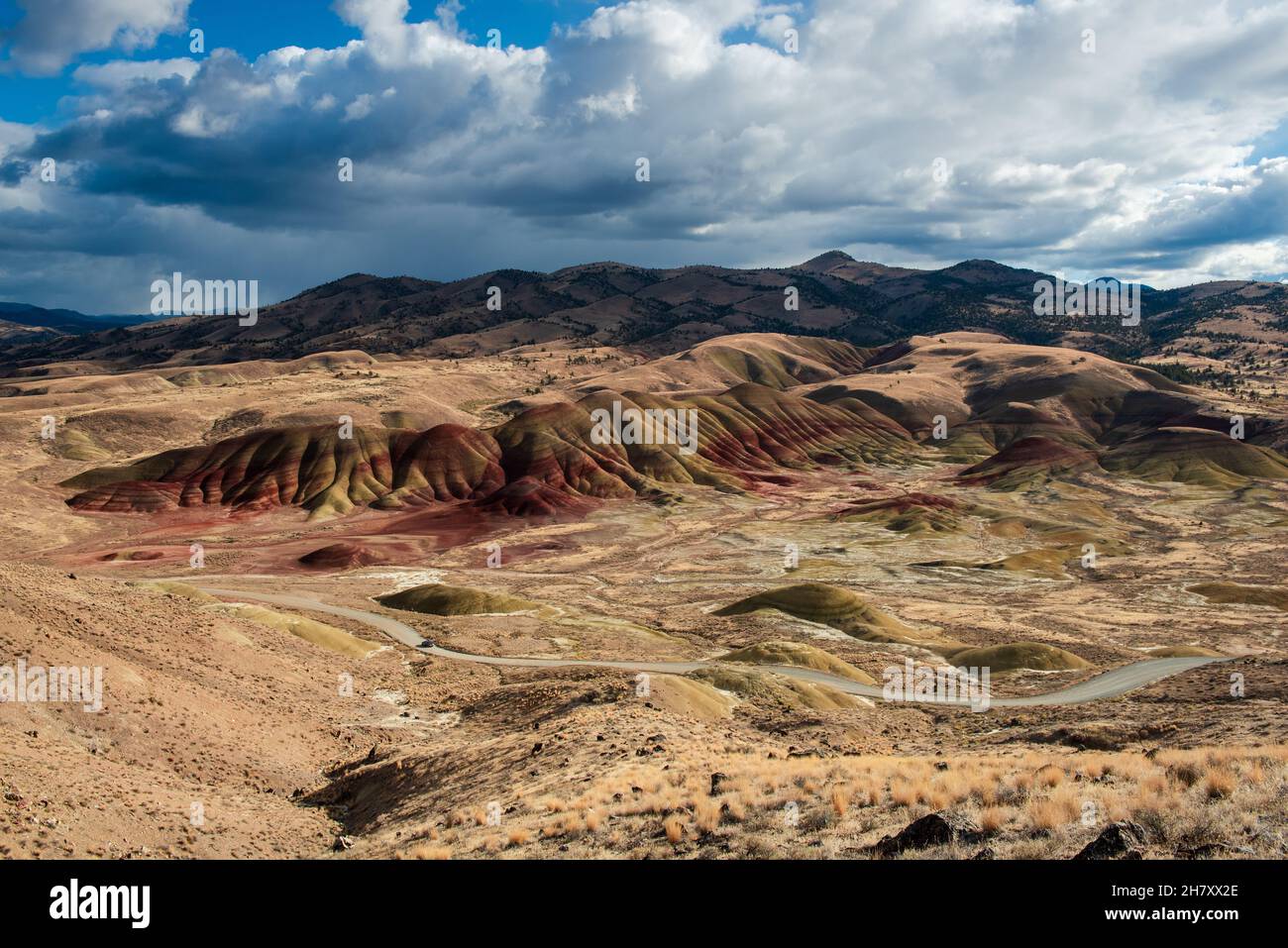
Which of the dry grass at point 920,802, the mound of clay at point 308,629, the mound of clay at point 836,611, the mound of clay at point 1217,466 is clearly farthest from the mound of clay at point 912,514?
the dry grass at point 920,802

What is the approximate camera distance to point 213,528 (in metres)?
142

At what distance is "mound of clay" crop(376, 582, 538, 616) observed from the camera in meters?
88.1

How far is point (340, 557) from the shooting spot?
120688 millimetres

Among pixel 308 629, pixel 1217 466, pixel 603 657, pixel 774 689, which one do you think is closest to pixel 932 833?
pixel 774 689

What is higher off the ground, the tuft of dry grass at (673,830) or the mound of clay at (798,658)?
the tuft of dry grass at (673,830)

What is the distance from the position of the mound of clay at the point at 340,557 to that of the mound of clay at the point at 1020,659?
87.2 m

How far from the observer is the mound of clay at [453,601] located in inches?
3467

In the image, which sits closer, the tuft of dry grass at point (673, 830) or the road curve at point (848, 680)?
the tuft of dry grass at point (673, 830)

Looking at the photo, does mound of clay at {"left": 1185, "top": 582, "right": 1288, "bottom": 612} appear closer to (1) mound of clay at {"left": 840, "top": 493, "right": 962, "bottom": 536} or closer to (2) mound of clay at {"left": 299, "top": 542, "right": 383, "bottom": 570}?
(1) mound of clay at {"left": 840, "top": 493, "right": 962, "bottom": 536}

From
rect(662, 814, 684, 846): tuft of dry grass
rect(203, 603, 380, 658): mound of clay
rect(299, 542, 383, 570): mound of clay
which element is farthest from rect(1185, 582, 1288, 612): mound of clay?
rect(299, 542, 383, 570): mound of clay

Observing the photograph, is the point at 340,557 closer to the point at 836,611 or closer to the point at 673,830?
the point at 836,611

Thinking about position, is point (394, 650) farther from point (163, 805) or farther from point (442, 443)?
point (442, 443)

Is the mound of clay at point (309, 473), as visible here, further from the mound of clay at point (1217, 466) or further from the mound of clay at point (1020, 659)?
the mound of clay at point (1217, 466)
